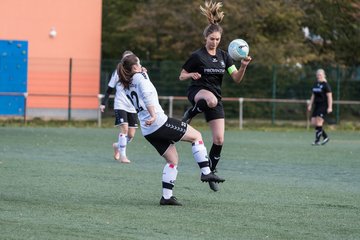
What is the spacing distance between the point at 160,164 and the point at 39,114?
1835cm

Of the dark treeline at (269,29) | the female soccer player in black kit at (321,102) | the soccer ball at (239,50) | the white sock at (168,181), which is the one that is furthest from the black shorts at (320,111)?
the white sock at (168,181)

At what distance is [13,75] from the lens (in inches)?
1358

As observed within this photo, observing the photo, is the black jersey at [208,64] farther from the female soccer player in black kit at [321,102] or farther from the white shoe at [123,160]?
the female soccer player in black kit at [321,102]

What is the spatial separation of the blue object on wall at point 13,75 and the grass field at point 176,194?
12850 millimetres

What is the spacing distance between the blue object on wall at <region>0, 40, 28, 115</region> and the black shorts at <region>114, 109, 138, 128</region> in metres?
16.3

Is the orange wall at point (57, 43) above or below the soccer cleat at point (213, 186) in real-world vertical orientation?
above

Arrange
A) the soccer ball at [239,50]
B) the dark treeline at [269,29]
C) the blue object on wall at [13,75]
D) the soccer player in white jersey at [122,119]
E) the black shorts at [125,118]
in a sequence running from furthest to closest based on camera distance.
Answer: the dark treeline at [269,29]
the blue object on wall at [13,75]
the black shorts at [125,118]
the soccer player in white jersey at [122,119]
the soccer ball at [239,50]

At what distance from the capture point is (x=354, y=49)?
42.1m

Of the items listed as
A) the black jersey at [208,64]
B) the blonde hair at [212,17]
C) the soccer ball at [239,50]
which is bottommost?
the black jersey at [208,64]

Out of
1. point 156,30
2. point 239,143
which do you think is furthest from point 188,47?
point 239,143

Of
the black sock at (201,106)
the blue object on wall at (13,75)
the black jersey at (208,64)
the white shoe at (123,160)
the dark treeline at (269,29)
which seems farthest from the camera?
the dark treeline at (269,29)

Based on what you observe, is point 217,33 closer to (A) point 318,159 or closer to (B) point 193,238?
(B) point 193,238

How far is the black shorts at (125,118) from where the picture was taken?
1747 centimetres

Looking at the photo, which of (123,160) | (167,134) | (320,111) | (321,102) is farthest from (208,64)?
(321,102)
